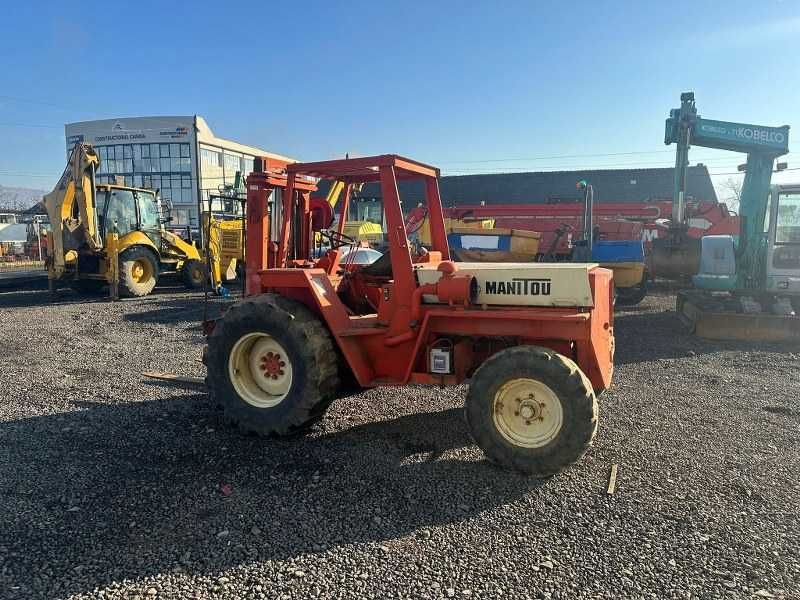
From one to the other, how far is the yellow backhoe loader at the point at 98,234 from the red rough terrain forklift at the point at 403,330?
33.1 ft

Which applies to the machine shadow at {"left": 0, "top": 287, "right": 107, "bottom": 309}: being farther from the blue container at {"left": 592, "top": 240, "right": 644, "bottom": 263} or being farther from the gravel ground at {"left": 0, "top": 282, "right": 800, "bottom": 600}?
the blue container at {"left": 592, "top": 240, "right": 644, "bottom": 263}

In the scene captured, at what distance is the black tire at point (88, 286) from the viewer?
14.6 metres

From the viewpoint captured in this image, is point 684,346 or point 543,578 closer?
point 543,578

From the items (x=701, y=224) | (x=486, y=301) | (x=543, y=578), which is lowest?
(x=543, y=578)

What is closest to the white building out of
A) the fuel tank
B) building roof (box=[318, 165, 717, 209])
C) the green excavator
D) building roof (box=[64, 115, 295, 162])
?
building roof (box=[64, 115, 295, 162])

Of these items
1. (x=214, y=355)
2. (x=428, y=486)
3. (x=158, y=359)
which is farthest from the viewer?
(x=158, y=359)

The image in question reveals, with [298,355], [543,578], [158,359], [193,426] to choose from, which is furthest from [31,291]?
[543,578]

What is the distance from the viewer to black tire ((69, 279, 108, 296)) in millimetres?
14609

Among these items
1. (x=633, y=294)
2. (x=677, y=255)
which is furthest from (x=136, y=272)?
(x=677, y=255)

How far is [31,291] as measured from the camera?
15.6m

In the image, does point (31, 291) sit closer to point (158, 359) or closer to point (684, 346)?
point (158, 359)

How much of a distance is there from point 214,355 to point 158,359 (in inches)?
125

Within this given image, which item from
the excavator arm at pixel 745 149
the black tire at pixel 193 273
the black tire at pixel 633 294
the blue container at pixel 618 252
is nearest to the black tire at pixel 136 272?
the black tire at pixel 193 273

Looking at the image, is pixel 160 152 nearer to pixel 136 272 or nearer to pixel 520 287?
pixel 136 272
